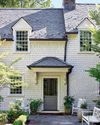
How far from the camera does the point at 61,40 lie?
30344mm

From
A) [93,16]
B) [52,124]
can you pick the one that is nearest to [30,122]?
[52,124]

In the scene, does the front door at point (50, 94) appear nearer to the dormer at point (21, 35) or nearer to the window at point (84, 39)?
the dormer at point (21, 35)

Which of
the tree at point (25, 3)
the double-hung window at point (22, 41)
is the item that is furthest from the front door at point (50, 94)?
the tree at point (25, 3)

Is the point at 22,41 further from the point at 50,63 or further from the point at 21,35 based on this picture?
the point at 50,63

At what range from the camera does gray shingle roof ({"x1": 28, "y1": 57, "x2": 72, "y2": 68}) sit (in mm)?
29312

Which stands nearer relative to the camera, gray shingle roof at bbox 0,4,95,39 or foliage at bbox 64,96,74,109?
foliage at bbox 64,96,74,109

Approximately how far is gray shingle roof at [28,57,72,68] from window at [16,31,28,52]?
180 centimetres

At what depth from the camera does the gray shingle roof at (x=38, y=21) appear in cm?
3090

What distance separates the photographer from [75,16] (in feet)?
107

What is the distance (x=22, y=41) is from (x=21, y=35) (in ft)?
1.57

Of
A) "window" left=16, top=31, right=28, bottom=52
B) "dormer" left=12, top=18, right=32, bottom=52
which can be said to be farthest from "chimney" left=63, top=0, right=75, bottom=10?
"window" left=16, top=31, right=28, bottom=52

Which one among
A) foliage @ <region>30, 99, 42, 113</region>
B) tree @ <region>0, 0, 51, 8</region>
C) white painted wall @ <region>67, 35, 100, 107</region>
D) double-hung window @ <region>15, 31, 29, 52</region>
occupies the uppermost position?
tree @ <region>0, 0, 51, 8</region>

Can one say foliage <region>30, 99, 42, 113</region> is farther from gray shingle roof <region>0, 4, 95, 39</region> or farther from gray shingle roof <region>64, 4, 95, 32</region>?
gray shingle roof <region>64, 4, 95, 32</region>

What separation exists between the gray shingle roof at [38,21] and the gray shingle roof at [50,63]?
64.5 inches
